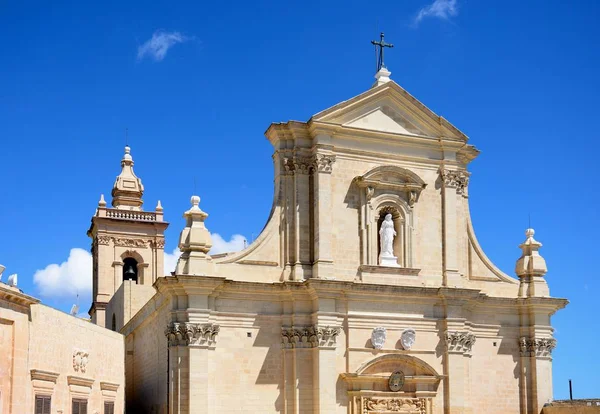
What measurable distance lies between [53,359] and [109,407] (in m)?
4.93

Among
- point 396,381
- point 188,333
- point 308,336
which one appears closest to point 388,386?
point 396,381

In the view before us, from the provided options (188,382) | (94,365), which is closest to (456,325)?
(188,382)

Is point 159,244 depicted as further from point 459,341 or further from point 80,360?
point 80,360

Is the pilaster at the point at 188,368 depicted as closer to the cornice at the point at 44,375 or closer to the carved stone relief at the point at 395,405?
the carved stone relief at the point at 395,405

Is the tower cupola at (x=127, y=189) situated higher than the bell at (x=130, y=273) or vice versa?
the tower cupola at (x=127, y=189)

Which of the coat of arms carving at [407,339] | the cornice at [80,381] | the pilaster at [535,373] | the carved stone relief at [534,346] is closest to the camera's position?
the cornice at [80,381]

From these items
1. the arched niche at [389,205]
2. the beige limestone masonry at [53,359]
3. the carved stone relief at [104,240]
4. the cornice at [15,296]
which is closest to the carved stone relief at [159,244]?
the carved stone relief at [104,240]

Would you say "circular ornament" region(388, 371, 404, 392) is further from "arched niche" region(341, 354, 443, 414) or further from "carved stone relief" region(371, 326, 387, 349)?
"carved stone relief" region(371, 326, 387, 349)

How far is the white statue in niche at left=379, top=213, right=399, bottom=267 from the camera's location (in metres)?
30.8

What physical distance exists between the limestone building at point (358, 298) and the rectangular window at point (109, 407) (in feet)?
5.32

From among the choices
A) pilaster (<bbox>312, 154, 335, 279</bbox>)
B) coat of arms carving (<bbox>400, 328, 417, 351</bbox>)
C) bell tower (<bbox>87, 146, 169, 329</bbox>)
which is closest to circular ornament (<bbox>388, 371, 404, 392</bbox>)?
coat of arms carving (<bbox>400, 328, 417, 351</bbox>)

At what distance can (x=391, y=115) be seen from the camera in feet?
104

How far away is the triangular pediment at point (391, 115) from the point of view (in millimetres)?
31109

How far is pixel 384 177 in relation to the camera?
31219 mm
